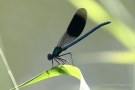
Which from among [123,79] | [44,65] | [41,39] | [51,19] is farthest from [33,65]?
[123,79]

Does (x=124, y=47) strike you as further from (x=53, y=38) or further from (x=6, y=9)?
(x=6, y=9)

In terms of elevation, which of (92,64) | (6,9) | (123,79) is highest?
(6,9)

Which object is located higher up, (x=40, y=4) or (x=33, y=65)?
(x=40, y=4)

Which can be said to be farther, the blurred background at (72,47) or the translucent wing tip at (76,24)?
the blurred background at (72,47)

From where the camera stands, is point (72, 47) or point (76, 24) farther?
point (72, 47)

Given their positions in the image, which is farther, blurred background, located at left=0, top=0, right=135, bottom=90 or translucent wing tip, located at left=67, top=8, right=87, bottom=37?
blurred background, located at left=0, top=0, right=135, bottom=90

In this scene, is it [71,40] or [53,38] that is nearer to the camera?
[71,40]
